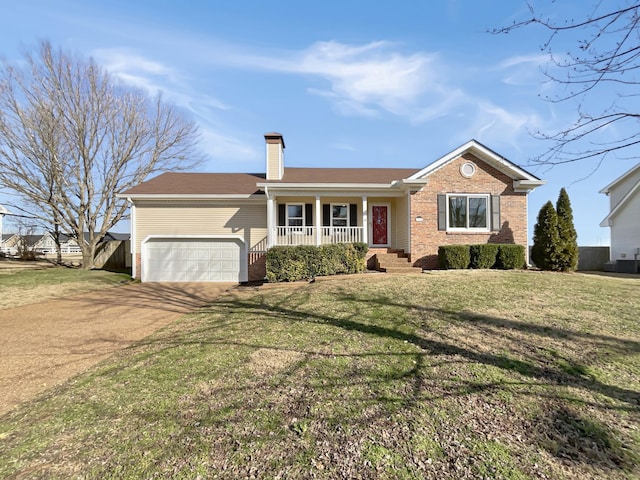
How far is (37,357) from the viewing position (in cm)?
520

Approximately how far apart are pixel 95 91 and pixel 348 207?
1565 cm

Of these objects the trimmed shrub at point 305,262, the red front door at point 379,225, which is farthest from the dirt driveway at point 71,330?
the red front door at point 379,225

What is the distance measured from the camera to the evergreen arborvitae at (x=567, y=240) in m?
12.4

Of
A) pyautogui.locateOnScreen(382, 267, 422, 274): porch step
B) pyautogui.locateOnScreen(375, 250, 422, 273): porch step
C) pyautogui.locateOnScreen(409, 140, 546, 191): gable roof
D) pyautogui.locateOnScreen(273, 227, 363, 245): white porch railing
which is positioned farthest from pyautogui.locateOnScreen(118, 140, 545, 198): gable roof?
pyautogui.locateOnScreen(382, 267, 422, 274): porch step

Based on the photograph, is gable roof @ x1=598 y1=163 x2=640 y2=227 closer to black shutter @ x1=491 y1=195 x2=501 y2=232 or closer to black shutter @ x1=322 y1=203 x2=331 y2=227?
black shutter @ x1=491 y1=195 x2=501 y2=232

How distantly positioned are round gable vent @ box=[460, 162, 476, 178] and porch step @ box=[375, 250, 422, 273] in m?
4.13

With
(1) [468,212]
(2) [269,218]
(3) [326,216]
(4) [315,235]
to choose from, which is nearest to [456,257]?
(1) [468,212]

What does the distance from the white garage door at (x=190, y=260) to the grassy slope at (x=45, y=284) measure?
1.68 m

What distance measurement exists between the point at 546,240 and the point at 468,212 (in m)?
2.91

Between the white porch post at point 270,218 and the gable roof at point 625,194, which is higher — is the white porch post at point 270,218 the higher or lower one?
the lower one

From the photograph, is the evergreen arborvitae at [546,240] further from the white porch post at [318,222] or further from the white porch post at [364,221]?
the white porch post at [318,222]

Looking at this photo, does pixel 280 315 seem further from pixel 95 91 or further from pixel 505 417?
pixel 95 91

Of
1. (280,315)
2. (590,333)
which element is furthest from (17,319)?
(590,333)

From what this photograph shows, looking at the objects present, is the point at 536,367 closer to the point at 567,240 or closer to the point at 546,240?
the point at 546,240
